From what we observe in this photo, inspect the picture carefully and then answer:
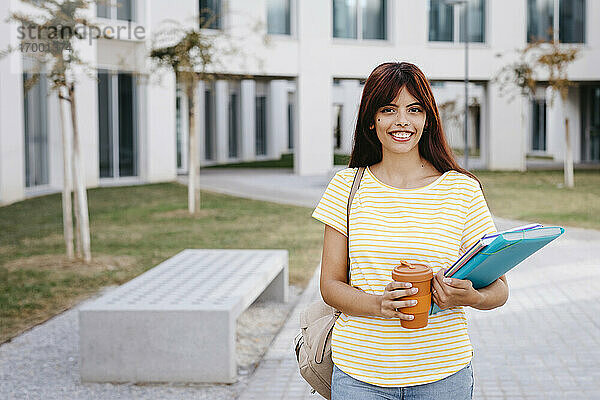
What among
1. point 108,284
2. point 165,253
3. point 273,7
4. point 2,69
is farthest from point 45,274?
point 273,7

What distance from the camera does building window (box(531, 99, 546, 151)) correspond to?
48.2m

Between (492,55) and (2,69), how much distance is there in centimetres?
1928

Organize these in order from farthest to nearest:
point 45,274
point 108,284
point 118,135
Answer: point 118,135 → point 45,274 → point 108,284

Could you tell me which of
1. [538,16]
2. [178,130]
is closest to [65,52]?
[178,130]

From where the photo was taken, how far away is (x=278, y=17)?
99.7ft

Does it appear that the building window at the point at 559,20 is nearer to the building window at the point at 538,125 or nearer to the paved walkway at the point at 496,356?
the building window at the point at 538,125

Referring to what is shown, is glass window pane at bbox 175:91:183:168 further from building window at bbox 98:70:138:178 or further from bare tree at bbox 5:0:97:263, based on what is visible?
bare tree at bbox 5:0:97:263

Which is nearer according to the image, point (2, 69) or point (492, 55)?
point (2, 69)

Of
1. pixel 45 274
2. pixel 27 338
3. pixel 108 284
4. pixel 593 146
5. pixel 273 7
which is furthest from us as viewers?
pixel 593 146

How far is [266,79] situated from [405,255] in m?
31.8

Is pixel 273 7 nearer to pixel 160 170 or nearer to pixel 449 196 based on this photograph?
pixel 160 170

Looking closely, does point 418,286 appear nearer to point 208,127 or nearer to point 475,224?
point 475,224

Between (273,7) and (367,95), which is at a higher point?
(273,7)

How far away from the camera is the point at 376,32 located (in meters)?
31.6
